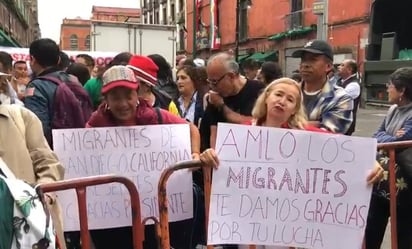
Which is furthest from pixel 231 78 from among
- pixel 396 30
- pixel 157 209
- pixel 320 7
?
pixel 396 30

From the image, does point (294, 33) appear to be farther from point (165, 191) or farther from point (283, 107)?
point (165, 191)

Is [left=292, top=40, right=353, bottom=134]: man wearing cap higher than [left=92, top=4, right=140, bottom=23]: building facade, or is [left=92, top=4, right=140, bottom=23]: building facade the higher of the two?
[left=92, top=4, right=140, bottom=23]: building facade

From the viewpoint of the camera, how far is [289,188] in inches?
133

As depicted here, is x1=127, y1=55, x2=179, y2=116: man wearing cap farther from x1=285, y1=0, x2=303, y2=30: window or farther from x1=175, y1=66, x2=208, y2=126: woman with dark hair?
x1=285, y1=0, x2=303, y2=30: window

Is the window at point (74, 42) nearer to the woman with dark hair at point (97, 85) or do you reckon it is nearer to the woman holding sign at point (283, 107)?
the woman with dark hair at point (97, 85)

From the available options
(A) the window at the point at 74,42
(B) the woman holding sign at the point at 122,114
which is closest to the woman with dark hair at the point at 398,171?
(B) the woman holding sign at the point at 122,114

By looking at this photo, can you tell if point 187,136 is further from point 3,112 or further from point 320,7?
point 320,7

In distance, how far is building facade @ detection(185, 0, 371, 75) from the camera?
24656 mm

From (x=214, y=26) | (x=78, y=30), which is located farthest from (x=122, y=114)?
(x=78, y=30)

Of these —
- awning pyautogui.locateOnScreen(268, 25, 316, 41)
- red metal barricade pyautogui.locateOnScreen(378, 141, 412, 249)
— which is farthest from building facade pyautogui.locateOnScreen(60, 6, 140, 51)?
red metal barricade pyautogui.locateOnScreen(378, 141, 412, 249)

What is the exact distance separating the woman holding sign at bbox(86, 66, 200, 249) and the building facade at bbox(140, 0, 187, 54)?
39.1 meters

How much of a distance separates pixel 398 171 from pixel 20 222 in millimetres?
2774

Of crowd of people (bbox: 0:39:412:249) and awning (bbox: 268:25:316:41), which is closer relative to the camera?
crowd of people (bbox: 0:39:412:249)

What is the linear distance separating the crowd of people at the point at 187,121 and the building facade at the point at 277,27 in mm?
14917
